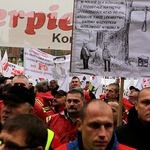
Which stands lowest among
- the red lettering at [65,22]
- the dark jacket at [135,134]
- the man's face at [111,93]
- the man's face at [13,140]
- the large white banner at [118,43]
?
the dark jacket at [135,134]

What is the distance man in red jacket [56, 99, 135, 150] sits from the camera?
10.4 ft

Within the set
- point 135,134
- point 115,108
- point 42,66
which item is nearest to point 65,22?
point 115,108

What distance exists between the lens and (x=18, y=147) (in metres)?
2.43

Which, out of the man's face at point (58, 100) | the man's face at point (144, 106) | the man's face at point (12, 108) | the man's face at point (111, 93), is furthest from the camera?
the man's face at point (111, 93)

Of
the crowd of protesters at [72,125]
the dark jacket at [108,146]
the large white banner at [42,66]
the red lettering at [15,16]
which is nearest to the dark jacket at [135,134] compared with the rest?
the crowd of protesters at [72,125]

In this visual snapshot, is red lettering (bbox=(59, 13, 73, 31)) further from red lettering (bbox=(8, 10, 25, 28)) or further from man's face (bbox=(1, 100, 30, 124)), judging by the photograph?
man's face (bbox=(1, 100, 30, 124))

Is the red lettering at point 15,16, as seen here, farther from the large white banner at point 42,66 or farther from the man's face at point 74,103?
the large white banner at point 42,66

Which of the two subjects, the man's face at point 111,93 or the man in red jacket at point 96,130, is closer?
the man in red jacket at point 96,130

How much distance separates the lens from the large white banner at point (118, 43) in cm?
524

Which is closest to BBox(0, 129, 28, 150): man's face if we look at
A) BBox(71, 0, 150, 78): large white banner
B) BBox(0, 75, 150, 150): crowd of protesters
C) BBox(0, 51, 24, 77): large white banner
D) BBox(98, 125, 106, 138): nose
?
BBox(0, 75, 150, 150): crowd of protesters

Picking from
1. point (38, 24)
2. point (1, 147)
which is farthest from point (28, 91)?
point (38, 24)

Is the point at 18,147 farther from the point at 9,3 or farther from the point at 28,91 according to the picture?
the point at 9,3

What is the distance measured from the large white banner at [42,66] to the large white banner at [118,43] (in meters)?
5.21

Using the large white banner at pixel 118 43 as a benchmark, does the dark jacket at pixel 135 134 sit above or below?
below
